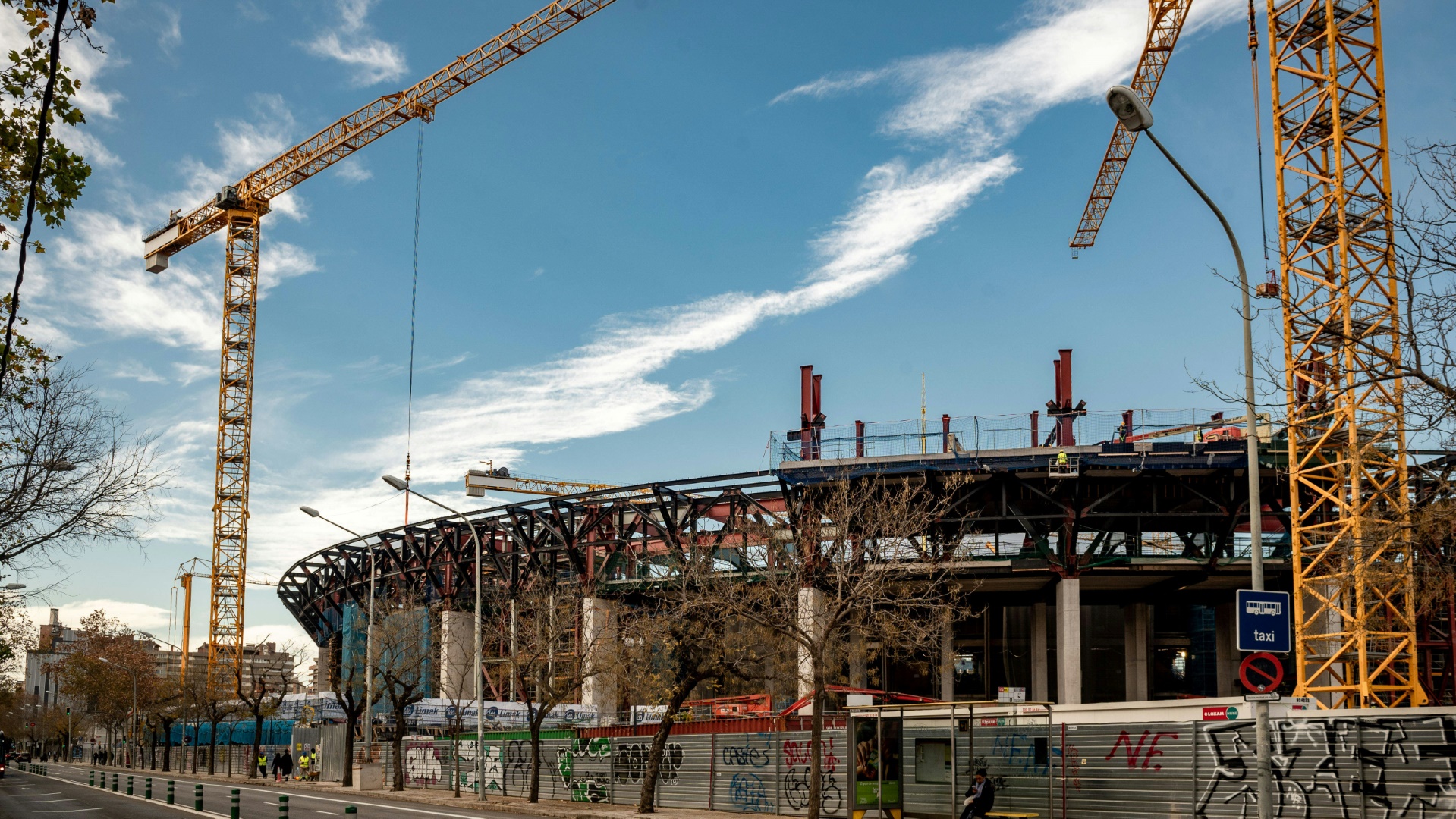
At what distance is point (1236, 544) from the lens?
2282 inches

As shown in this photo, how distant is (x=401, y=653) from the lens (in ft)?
214

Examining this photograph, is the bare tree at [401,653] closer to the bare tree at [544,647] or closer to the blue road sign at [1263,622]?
the bare tree at [544,647]

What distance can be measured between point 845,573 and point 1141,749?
912 centimetres

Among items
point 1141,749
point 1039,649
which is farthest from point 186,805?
point 1039,649

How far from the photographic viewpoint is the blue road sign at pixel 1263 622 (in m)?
13.6

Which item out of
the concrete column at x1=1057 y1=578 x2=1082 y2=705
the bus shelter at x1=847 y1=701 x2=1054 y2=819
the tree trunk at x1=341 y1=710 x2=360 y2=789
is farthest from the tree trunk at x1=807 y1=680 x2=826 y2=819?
the tree trunk at x1=341 y1=710 x2=360 y2=789

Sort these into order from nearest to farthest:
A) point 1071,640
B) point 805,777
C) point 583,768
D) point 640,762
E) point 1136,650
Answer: point 805,777 < point 640,762 < point 583,768 < point 1071,640 < point 1136,650

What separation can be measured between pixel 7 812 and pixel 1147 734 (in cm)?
3123

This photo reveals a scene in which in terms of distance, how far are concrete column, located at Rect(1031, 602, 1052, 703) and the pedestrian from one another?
44084 mm

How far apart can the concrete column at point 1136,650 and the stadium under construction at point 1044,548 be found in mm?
91

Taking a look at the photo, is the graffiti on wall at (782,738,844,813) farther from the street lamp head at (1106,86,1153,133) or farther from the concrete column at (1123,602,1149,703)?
the concrete column at (1123,602,1149,703)

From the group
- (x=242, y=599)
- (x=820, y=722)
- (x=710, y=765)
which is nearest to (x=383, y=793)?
(x=710, y=765)

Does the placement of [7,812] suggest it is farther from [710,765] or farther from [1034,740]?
[1034,740]

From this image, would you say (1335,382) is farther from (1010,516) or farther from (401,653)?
(401,653)
